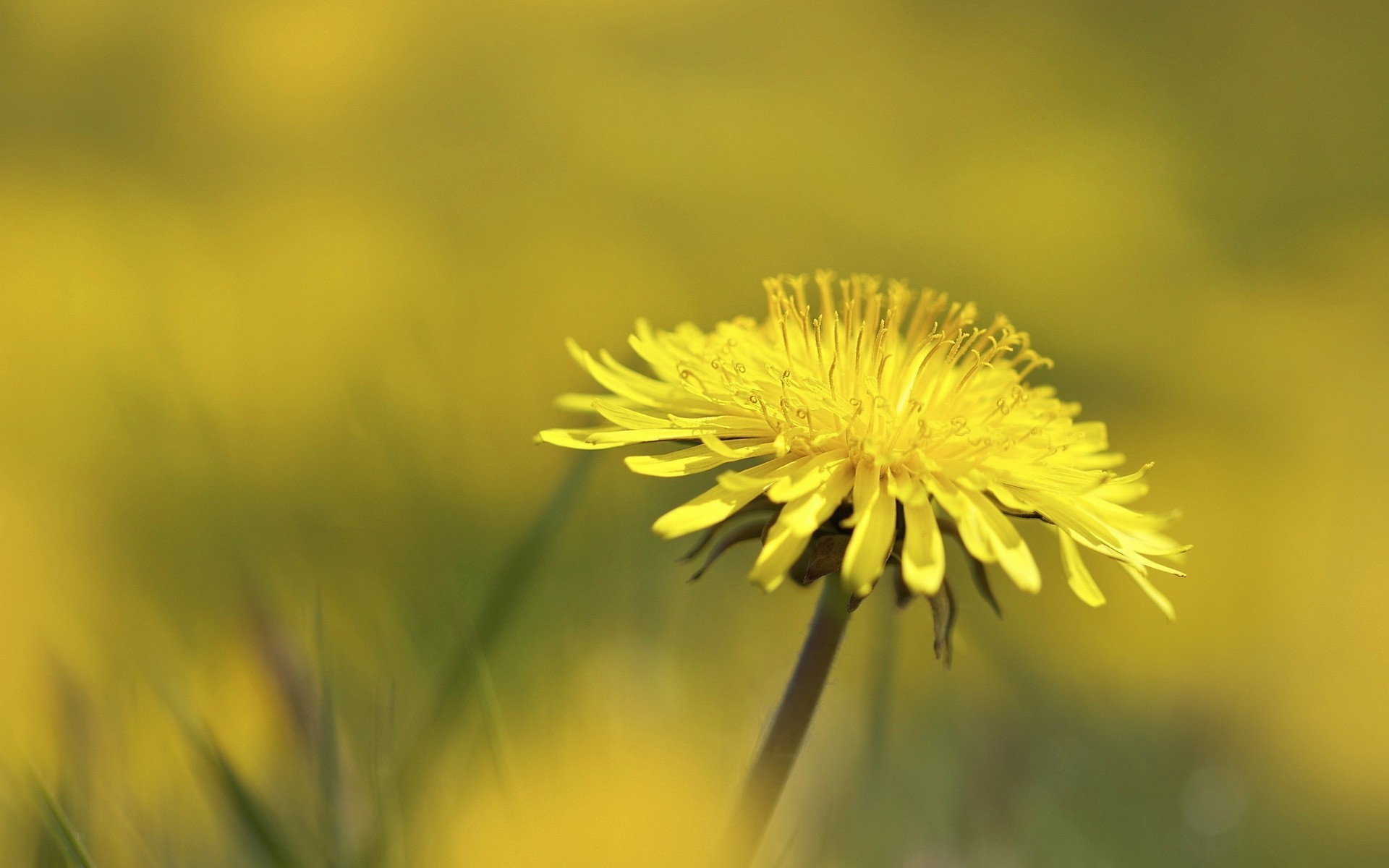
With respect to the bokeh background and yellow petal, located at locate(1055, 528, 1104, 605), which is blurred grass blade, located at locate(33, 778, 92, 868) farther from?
yellow petal, located at locate(1055, 528, 1104, 605)

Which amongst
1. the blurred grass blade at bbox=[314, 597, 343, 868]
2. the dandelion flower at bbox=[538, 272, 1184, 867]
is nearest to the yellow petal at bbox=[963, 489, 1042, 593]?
the dandelion flower at bbox=[538, 272, 1184, 867]

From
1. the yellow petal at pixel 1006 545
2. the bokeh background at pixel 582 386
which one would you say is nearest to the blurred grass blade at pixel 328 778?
the bokeh background at pixel 582 386

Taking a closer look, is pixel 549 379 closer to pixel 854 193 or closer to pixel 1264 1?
pixel 854 193

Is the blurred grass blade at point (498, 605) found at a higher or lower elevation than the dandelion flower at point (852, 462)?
lower

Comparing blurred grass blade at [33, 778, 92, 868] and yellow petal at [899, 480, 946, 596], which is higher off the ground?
yellow petal at [899, 480, 946, 596]

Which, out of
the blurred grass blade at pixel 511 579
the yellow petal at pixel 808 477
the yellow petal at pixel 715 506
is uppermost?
the yellow petal at pixel 808 477

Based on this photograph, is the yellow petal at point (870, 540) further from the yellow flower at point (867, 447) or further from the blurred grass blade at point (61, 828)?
the blurred grass blade at point (61, 828)

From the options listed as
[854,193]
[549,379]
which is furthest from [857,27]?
[549,379]
